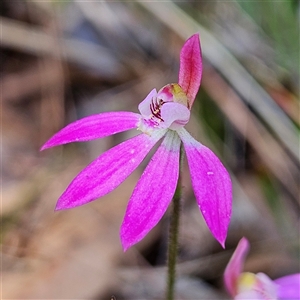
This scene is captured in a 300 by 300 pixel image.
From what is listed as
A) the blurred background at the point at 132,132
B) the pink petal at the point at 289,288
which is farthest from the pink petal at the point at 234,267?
the blurred background at the point at 132,132

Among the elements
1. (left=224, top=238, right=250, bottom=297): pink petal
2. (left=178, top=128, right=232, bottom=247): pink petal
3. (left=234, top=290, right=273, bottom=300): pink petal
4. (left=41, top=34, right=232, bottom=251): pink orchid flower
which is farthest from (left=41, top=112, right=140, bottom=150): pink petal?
(left=234, top=290, right=273, bottom=300): pink petal

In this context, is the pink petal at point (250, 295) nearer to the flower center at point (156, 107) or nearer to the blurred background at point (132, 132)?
the flower center at point (156, 107)

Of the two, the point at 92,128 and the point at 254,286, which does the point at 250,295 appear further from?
the point at 92,128

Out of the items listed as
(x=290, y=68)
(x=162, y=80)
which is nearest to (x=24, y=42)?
(x=162, y=80)

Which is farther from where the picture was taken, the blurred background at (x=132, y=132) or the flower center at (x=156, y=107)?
the blurred background at (x=132, y=132)

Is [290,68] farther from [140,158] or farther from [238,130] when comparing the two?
[140,158]

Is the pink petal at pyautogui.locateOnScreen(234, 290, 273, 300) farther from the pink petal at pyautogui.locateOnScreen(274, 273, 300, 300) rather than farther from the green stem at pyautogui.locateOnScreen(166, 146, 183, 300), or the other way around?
the green stem at pyautogui.locateOnScreen(166, 146, 183, 300)

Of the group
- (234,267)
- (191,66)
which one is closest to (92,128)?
(191,66)
